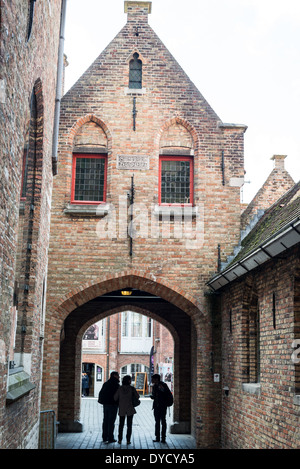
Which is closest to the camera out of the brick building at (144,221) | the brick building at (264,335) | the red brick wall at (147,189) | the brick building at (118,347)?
the brick building at (264,335)

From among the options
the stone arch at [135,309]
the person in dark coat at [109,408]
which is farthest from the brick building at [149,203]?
the stone arch at [135,309]

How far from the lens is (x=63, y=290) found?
1234 centimetres

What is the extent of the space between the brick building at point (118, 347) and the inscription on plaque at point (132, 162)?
67.2 feet

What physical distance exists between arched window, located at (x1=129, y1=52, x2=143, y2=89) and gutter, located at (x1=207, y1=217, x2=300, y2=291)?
498cm

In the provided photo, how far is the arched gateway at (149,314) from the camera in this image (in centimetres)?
1224

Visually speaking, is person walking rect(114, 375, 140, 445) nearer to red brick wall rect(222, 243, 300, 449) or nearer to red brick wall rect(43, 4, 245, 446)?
red brick wall rect(43, 4, 245, 446)

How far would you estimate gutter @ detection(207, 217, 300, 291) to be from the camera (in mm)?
7012

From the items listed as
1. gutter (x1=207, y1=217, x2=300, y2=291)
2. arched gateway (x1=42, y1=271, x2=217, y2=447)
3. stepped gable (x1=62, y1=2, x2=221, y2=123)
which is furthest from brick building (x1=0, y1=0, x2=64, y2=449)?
gutter (x1=207, y1=217, x2=300, y2=291)

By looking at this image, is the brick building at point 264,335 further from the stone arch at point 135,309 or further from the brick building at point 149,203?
the stone arch at point 135,309

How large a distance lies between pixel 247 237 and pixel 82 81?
498 centimetres

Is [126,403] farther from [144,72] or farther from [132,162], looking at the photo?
[144,72]

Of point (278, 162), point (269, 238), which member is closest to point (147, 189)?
point (269, 238)
